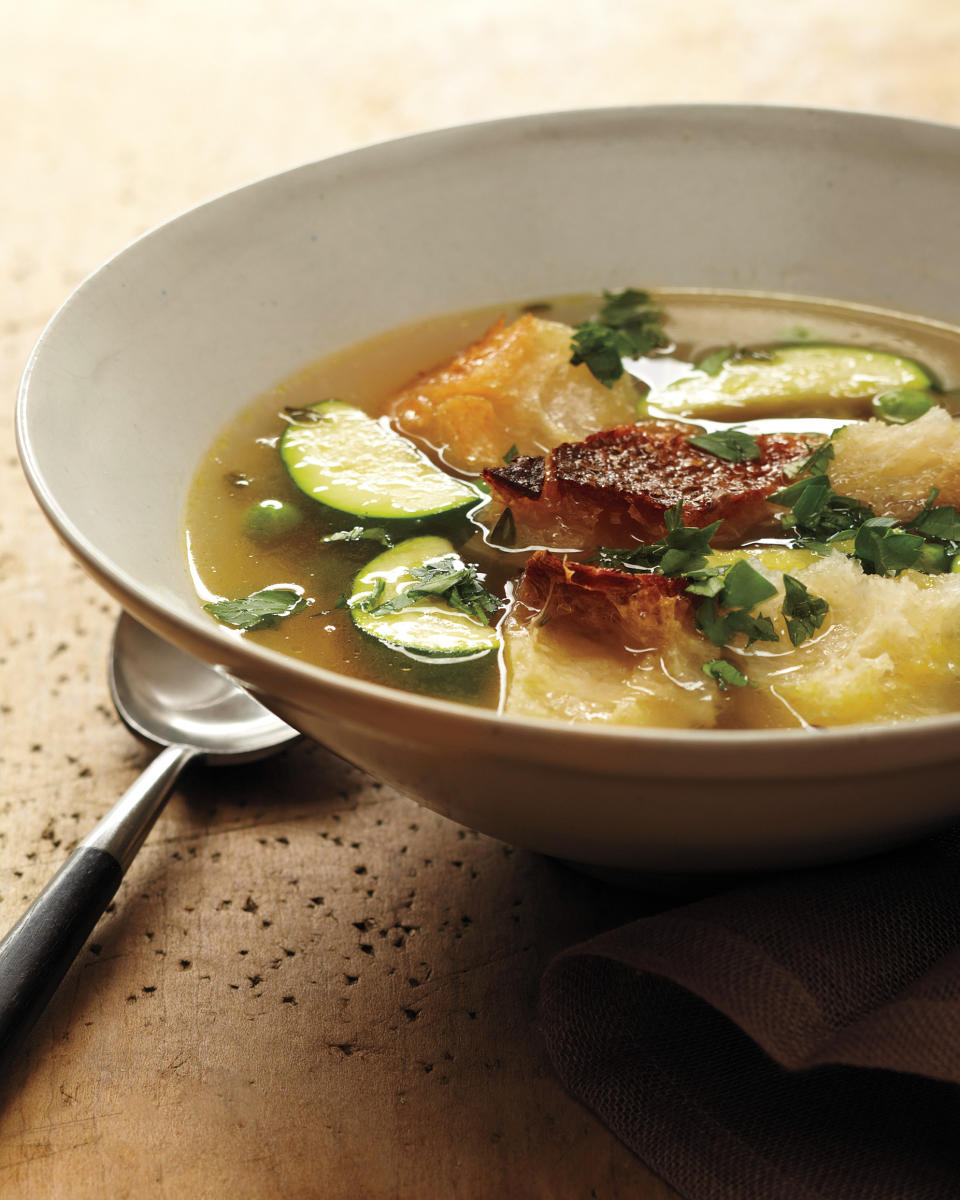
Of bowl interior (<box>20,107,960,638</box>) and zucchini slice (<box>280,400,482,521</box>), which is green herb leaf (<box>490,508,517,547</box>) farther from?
bowl interior (<box>20,107,960,638</box>)

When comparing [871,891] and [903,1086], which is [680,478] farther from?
[903,1086]

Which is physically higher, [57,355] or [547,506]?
[57,355]

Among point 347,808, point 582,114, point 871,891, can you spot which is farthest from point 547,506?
point 582,114

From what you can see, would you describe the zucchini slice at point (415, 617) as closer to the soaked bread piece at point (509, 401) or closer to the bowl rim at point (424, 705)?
the bowl rim at point (424, 705)

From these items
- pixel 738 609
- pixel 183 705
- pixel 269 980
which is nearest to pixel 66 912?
pixel 269 980

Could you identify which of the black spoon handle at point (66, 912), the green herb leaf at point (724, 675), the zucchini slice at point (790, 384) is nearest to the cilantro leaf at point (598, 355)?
the zucchini slice at point (790, 384)
